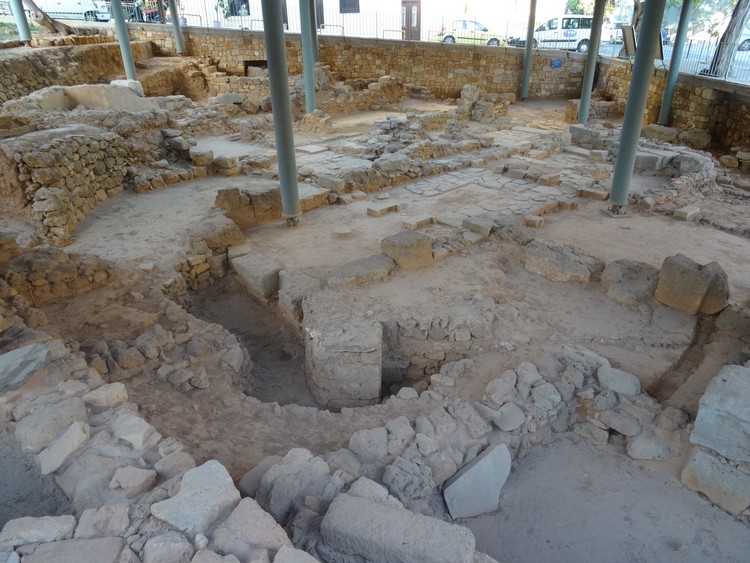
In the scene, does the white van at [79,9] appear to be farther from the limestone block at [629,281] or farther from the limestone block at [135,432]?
the limestone block at [135,432]

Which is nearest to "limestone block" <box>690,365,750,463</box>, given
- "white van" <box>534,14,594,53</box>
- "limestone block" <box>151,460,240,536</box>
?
"limestone block" <box>151,460,240,536</box>

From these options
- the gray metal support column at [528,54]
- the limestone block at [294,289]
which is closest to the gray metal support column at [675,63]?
the gray metal support column at [528,54]

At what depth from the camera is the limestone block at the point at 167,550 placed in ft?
6.48

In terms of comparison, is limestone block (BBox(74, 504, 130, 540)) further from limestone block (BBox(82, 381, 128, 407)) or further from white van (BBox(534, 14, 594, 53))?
white van (BBox(534, 14, 594, 53))

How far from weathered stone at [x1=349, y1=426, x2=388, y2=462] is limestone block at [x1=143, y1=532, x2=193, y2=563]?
1379 millimetres

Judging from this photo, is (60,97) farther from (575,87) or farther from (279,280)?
(575,87)

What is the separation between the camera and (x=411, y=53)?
18344 mm

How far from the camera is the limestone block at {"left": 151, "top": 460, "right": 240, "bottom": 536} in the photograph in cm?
213

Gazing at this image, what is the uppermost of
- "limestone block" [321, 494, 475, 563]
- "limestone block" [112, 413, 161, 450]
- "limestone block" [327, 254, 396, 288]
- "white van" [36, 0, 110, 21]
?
"white van" [36, 0, 110, 21]

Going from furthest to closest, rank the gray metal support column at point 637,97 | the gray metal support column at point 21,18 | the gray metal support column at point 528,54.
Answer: the gray metal support column at point 528,54, the gray metal support column at point 21,18, the gray metal support column at point 637,97

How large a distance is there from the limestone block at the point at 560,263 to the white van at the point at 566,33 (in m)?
Result: 17.1

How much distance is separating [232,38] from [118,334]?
57.8 feet

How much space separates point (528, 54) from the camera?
673 inches

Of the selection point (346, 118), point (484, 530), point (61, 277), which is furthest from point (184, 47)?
point (484, 530)
